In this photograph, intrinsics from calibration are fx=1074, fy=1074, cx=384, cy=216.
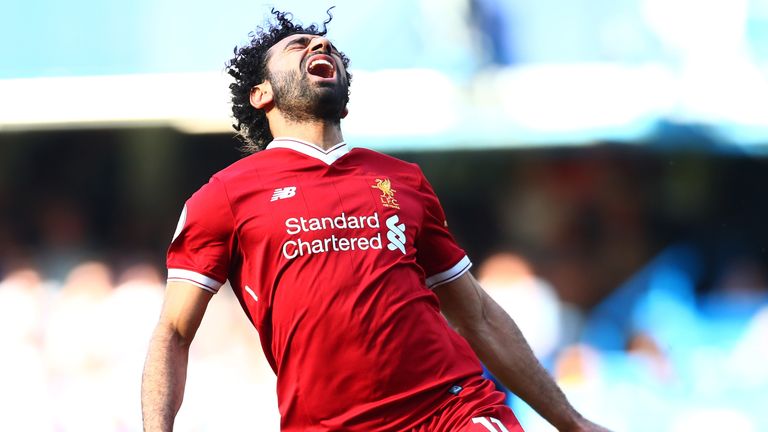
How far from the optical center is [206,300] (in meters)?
3.21

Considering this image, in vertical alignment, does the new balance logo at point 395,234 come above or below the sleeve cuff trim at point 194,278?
above

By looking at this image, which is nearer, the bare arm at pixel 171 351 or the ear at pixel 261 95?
the bare arm at pixel 171 351

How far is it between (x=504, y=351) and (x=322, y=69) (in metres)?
1.11

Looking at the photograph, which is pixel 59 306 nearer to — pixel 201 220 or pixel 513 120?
pixel 513 120

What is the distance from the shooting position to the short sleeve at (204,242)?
10.4 ft

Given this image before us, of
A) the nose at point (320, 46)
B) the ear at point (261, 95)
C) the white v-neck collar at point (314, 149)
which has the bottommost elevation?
the white v-neck collar at point (314, 149)

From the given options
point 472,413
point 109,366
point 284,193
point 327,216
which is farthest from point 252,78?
point 109,366

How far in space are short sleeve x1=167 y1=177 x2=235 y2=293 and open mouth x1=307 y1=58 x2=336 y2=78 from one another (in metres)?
0.56

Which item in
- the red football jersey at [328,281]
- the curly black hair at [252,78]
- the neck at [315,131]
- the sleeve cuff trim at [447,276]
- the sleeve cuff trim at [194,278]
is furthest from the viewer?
the curly black hair at [252,78]

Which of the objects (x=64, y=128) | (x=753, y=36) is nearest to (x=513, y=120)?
(x=753, y=36)

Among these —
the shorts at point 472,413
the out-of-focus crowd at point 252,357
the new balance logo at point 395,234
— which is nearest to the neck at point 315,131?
the new balance logo at point 395,234

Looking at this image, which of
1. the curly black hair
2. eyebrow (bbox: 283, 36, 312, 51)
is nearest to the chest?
eyebrow (bbox: 283, 36, 312, 51)

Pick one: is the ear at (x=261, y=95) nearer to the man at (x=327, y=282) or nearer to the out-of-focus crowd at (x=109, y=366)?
the man at (x=327, y=282)

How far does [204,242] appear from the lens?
10.5ft
